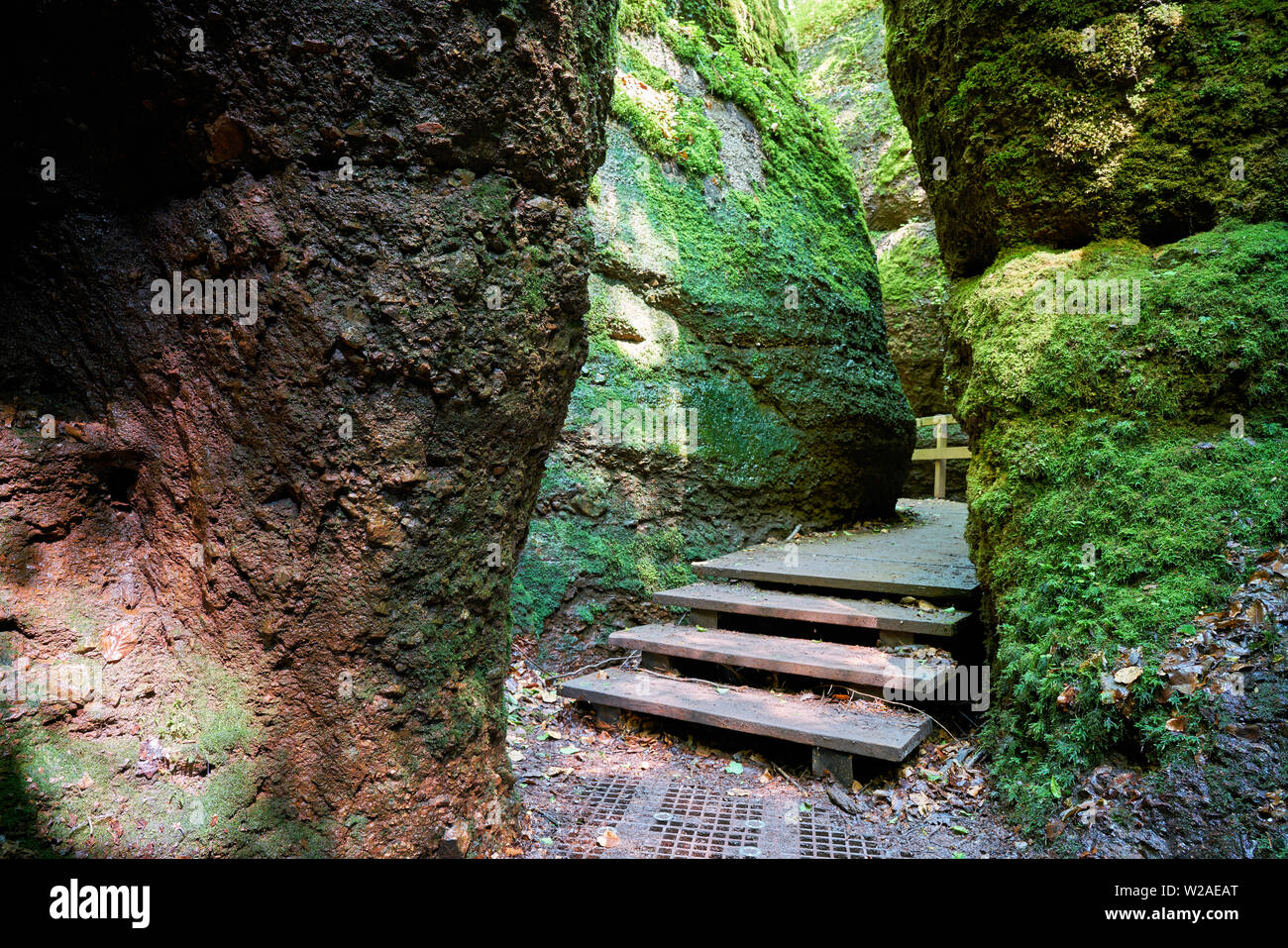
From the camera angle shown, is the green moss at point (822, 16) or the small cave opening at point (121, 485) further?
the green moss at point (822, 16)

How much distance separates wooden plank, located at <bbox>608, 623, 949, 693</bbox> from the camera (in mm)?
3668

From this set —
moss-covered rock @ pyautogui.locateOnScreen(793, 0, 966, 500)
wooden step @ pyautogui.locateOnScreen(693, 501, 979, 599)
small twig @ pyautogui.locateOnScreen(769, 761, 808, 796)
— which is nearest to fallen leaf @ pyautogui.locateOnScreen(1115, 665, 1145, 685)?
small twig @ pyautogui.locateOnScreen(769, 761, 808, 796)

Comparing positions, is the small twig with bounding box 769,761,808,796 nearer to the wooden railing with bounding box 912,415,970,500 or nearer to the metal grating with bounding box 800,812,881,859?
the metal grating with bounding box 800,812,881,859

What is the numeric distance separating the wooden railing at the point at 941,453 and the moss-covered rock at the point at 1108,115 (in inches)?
249

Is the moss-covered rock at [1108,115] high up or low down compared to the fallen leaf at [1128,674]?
up

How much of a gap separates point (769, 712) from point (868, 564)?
5.70 feet

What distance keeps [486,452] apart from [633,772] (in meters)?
2.06

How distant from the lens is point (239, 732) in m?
2.17

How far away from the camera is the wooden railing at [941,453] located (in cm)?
1020

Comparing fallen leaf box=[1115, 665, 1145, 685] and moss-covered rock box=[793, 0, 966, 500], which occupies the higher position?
moss-covered rock box=[793, 0, 966, 500]

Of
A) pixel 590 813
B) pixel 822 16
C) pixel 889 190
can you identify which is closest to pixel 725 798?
pixel 590 813

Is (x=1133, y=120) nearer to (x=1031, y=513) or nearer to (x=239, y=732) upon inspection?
(x=1031, y=513)

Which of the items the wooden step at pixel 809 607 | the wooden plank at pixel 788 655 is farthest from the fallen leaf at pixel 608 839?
the wooden step at pixel 809 607

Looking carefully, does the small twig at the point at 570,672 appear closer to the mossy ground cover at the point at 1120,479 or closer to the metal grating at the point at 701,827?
the metal grating at the point at 701,827
